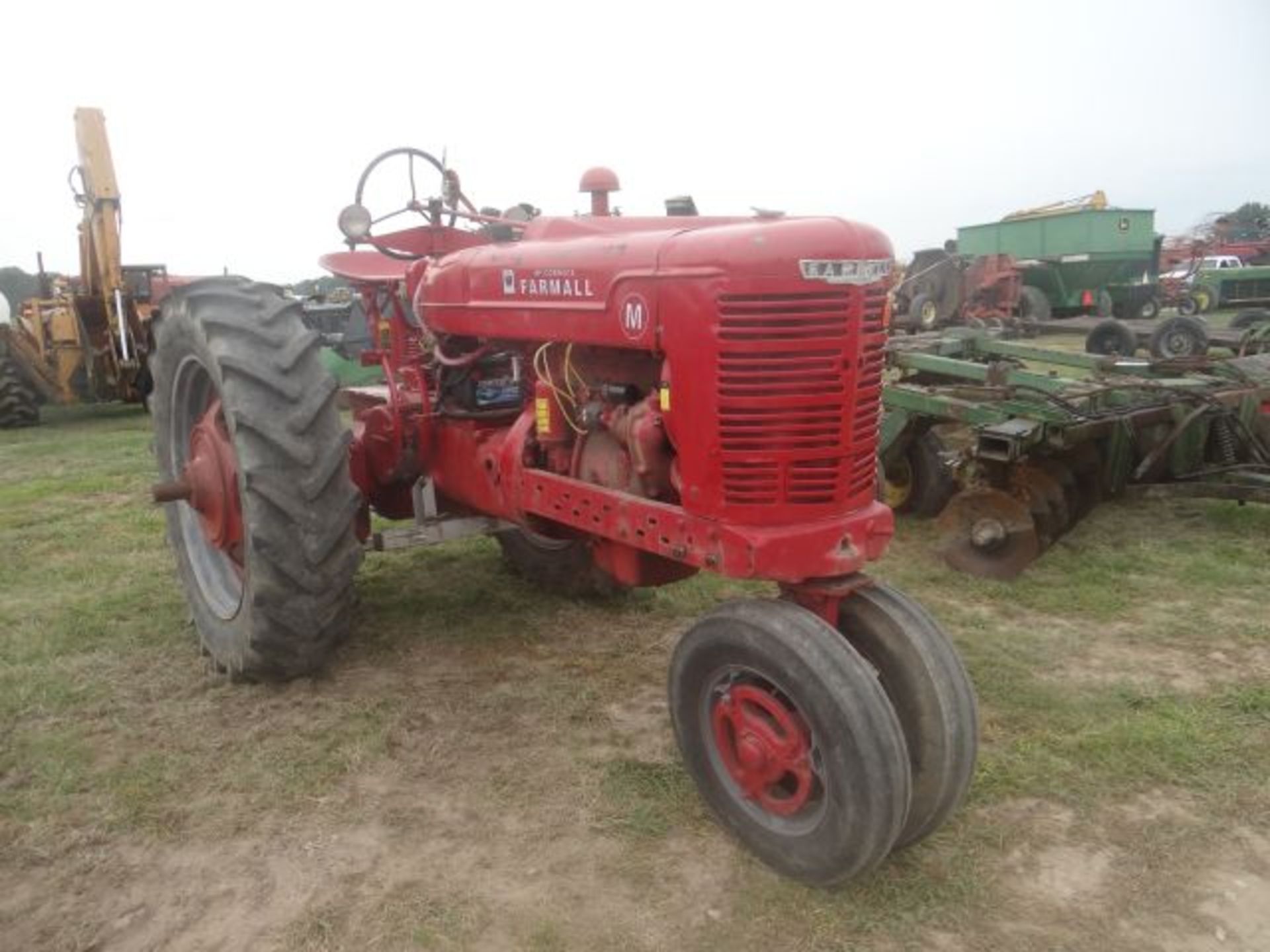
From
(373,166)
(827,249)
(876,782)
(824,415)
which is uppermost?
(373,166)

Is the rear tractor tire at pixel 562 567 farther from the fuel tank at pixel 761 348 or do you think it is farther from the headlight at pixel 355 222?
the fuel tank at pixel 761 348

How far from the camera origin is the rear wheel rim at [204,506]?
11.8 feet

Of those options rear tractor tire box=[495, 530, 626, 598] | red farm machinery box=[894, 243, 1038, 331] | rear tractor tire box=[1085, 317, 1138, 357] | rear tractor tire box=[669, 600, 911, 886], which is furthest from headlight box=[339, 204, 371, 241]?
red farm machinery box=[894, 243, 1038, 331]

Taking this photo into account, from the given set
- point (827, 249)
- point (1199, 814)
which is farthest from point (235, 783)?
point (1199, 814)

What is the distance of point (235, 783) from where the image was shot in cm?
295

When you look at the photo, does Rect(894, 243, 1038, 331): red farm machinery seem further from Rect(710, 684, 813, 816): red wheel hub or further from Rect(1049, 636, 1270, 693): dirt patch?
Rect(710, 684, 813, 816): red wheel hub

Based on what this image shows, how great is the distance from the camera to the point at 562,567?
434 centimetres

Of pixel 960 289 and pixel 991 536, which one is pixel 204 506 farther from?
pixel 960 289

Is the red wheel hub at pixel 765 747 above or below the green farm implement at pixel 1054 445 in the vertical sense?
below

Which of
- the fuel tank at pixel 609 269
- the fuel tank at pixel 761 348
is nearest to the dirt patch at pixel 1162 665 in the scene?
the fuel tank at pixel 761 348

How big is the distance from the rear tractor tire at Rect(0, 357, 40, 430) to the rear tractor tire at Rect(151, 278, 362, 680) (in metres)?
8.75

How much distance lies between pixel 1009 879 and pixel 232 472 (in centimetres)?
274

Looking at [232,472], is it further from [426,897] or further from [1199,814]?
[1199,814]

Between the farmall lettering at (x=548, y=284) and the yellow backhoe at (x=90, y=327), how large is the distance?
27.4 feet
